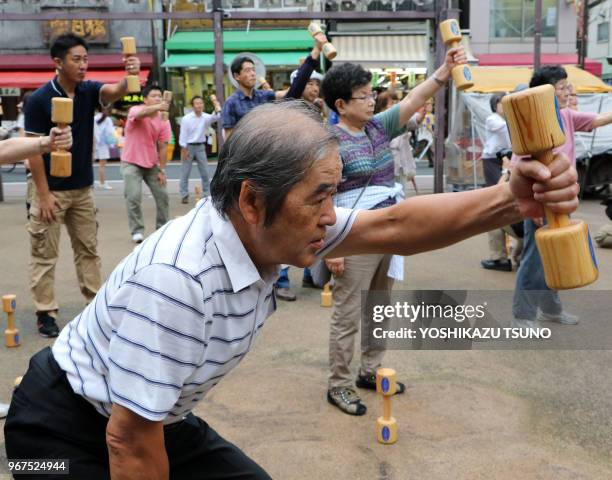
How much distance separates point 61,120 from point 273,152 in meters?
2.73

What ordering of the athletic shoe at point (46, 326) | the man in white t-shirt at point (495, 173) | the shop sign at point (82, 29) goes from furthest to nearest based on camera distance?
the shop sign at point (82, 29), the man in white t-shirt at point (495, 173), the athletic shoe at point (46, 326)

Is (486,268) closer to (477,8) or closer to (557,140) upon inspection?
(557,140)

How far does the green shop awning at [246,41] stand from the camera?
2314cm

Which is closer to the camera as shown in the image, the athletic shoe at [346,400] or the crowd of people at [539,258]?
the athletic shoe at [346,400]

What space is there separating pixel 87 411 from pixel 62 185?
12.5 feet

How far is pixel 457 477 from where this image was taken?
3234 mm

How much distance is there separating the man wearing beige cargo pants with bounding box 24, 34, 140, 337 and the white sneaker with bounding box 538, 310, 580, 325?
11.6 feet

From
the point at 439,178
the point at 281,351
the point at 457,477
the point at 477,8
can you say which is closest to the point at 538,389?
the point at 457,477

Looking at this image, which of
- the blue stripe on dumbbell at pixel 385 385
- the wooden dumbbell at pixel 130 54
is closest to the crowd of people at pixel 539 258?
the blue stripe on dumbbell at pixel 385 385

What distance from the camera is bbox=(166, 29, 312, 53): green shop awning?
75.9 feet

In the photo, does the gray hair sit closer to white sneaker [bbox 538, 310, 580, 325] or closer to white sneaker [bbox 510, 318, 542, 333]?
white sneaker [bbox 510, 318, 542, 333]

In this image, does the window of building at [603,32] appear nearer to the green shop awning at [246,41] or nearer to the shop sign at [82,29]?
the green shop awning at [246,41]

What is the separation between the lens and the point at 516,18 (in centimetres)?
2550

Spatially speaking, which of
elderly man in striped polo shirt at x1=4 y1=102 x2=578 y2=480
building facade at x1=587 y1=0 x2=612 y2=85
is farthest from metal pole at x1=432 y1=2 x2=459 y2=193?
building facade at x1=587 y1=0 x2=612 y2=85
